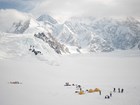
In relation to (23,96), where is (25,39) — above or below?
above

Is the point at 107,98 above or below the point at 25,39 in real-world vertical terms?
below

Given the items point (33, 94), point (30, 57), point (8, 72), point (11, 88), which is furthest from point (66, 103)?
point (30, 57)

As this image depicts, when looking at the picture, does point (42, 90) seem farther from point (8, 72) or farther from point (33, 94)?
point (8, 72)

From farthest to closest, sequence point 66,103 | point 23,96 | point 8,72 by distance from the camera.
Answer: point 8,72, point 23,96, point 66,103

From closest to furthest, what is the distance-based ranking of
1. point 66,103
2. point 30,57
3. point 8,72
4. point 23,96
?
point 66,103
point 23,96
point 8,72
point 30,57

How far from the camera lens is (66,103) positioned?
134 ft

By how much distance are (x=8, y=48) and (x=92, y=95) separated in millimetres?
66893

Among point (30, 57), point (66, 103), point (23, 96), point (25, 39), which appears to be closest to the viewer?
point (66, 103)

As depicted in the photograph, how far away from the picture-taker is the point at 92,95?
159 ft

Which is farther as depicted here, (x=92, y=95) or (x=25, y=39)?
(x=25, y=39)

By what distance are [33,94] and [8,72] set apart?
1155 inches

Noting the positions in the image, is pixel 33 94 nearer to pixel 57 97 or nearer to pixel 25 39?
pixel 57 97

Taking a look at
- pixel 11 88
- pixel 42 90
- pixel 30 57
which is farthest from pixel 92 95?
pixel 30 57

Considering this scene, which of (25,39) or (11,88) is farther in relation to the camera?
(25,39)
